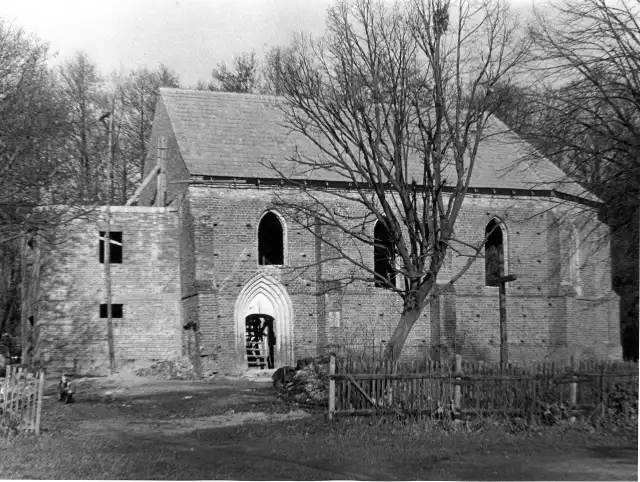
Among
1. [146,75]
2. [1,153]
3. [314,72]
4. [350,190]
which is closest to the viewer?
[1,153]

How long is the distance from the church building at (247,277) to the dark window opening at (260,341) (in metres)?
0.05

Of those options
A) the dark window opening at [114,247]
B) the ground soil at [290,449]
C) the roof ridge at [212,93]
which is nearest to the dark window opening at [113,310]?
the dark window opening at [114,247]

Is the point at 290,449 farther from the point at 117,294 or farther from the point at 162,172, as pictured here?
the point at 162,172

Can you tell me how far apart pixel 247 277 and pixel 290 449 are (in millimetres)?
14976

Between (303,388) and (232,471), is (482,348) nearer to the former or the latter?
(303,388)

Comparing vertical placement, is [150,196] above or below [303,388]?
above

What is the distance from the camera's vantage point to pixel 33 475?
41.9 feet

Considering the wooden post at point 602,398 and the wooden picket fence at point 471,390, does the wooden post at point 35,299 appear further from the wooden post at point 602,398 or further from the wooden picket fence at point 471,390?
→ the wooden post at point 602,398

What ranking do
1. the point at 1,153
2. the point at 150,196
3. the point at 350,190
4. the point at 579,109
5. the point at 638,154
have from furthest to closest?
the point at 150,196 < the point at 350,190 < the point at 1,153 < the point at 579,109 < the point at 638,154

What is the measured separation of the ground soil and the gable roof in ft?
37.5

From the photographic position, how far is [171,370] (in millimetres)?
29188

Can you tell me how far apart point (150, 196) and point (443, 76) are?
17.2 metres

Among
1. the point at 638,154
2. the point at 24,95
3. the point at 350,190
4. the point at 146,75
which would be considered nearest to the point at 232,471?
the point at 638,154

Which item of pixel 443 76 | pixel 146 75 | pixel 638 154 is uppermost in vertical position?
pixel 146 75
